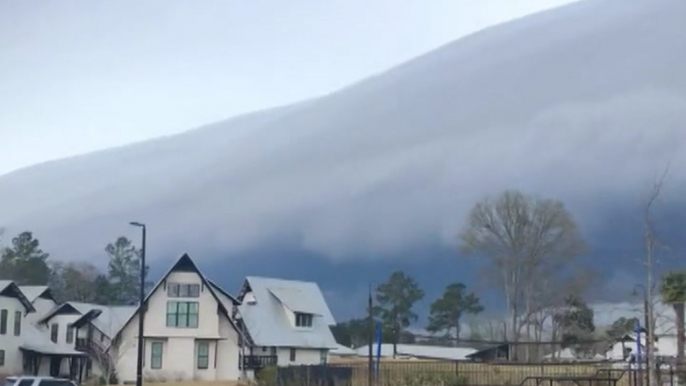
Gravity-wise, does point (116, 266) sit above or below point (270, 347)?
above

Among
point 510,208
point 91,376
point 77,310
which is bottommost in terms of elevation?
point 91,376

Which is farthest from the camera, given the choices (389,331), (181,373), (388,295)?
(388,295)

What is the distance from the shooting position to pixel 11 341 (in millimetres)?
79625

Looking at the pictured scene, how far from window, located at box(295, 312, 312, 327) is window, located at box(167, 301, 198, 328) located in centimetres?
1222

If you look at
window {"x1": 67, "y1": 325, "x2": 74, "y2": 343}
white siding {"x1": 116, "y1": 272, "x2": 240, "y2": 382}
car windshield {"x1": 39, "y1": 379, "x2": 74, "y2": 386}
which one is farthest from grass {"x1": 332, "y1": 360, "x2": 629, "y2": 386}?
window {"x1": 67, "y1": 325, "x2": 74, "y2": 343}

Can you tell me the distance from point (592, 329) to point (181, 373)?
3475cm

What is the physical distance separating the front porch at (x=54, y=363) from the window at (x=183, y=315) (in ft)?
28.4

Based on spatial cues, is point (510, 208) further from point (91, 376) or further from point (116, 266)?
point (116, 266)

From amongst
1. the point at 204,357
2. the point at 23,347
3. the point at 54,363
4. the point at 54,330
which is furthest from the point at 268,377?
the point at 54,330

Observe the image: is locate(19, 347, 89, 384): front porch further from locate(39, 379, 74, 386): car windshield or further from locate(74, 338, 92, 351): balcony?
locate(39, 379, 74, 386): car windshield

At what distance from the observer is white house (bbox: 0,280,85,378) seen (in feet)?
258

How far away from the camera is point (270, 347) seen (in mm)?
86875

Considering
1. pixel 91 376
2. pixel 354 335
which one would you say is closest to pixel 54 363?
pixel 91 376

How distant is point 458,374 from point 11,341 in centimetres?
3953
